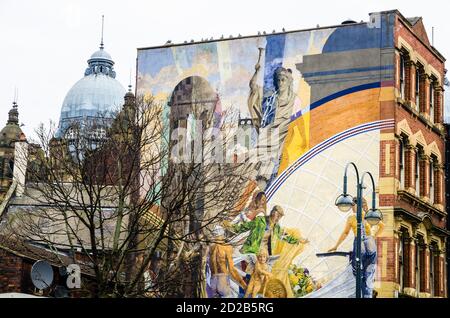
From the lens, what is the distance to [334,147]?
44938 mm

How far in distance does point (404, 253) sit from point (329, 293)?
407cm

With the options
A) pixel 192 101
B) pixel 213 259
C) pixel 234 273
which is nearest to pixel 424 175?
pixel 234 273

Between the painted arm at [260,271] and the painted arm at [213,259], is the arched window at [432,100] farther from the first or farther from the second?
the painted arm at [213,259]

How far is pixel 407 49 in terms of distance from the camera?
4566cm

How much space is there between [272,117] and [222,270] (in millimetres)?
7242

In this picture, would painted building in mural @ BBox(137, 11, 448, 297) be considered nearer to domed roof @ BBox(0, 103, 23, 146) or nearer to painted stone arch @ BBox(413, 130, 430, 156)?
painted stone arch @ BBox(413, 130, 430, 156)

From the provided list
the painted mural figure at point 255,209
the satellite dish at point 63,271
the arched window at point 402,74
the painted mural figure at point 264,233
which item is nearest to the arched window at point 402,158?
the arched window at point 402,74

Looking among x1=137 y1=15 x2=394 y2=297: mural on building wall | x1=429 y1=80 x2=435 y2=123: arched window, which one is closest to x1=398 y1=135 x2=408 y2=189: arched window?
x1=137 y1=15 x2=394 y2=297: mural on building wall

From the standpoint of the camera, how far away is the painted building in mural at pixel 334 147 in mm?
43656

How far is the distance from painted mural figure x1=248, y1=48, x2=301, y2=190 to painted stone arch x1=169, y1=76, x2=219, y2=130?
90.0 inches

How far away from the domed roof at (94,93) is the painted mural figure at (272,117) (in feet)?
144

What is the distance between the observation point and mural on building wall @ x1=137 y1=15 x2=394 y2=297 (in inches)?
1729
